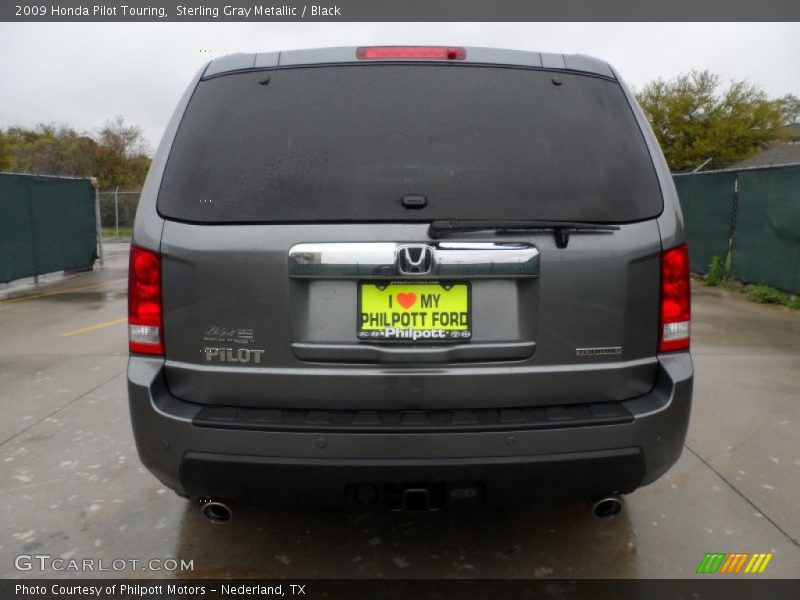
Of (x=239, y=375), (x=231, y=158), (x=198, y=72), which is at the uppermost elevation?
(x=198, y=72)

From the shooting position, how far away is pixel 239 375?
6.70 ft

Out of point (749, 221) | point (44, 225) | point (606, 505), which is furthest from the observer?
point (44, 225)

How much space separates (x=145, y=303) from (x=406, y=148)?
1048 mm

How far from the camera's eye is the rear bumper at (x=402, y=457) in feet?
6.41

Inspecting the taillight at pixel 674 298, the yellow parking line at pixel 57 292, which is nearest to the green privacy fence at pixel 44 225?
the yellow parking line at pixel 57 292

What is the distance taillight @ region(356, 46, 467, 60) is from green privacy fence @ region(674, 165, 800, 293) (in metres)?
7.65

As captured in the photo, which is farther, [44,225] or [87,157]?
[87,157]

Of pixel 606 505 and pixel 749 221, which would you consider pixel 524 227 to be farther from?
pixel 749 221

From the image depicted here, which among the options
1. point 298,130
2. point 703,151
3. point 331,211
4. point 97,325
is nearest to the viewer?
point 331,211

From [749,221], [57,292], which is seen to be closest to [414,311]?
[749,221]

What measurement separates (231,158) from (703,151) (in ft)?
154

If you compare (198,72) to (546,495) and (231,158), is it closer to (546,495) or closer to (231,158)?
(231,158)

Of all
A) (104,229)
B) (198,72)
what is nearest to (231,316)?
(198,72)

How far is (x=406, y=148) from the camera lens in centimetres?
210
